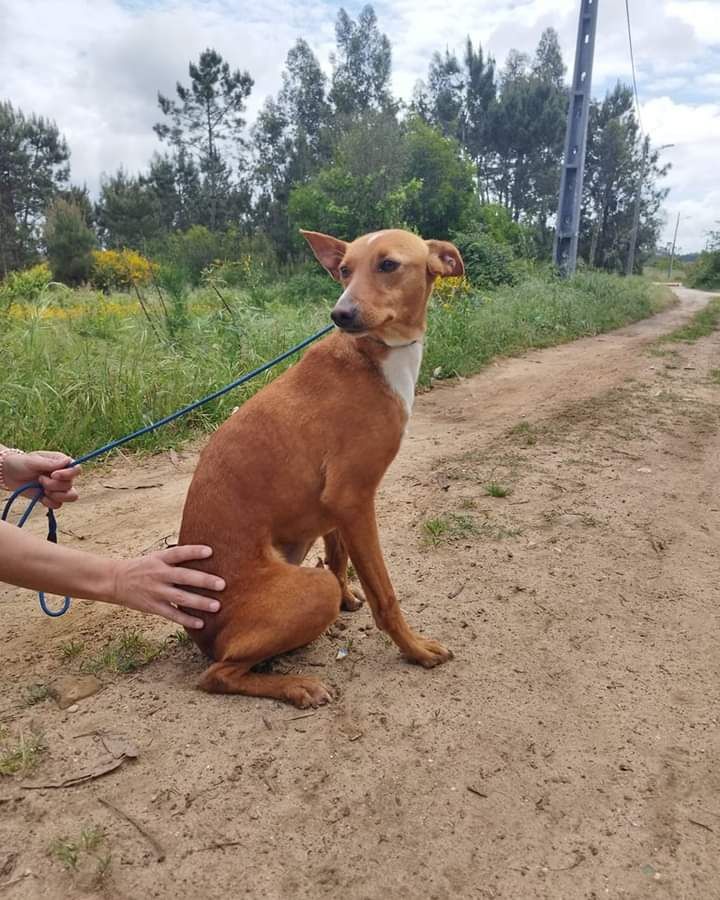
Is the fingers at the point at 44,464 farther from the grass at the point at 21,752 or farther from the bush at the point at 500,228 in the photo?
the bush at the point at 500,228

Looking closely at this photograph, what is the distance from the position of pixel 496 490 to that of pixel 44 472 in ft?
8.46

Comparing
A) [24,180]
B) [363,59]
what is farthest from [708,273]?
[24,180]

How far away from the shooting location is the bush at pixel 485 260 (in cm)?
1569

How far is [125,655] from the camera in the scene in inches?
101

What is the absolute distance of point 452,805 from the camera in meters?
1.81

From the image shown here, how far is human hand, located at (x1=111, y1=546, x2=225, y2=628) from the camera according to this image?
2.01 m

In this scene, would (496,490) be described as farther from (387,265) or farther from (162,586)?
(162,586)

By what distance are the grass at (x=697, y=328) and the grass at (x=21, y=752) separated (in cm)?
1134

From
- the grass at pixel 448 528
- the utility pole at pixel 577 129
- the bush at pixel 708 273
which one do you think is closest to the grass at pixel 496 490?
the grass at pixel 448 528

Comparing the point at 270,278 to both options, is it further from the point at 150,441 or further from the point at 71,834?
the point at 71,834

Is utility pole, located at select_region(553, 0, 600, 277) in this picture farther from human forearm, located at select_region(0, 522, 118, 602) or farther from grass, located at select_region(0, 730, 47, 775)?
grass, located at select_region(0, 730, 47, 775)

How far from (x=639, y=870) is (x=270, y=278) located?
21.3 meters

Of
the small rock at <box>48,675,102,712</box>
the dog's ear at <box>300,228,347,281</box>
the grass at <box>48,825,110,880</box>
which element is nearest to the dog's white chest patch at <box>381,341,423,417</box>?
the dog's ear at <box>300,228,347,281</box>

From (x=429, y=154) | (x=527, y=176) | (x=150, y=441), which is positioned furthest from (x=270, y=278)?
(x=527, y=176)
